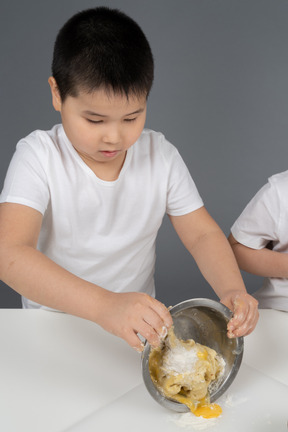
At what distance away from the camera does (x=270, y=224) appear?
4.60 feet

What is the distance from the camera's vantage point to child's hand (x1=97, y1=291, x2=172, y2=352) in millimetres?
903

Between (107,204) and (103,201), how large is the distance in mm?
12

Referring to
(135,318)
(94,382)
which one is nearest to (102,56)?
(135,318)

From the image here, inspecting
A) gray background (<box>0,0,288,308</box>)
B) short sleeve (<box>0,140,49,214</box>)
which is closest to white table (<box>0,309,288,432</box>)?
short sleeve (<box>0,140,49,214</box>)

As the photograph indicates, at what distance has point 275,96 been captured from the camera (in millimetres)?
2391

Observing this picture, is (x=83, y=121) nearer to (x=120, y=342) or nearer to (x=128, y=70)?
(x=128, y=70)

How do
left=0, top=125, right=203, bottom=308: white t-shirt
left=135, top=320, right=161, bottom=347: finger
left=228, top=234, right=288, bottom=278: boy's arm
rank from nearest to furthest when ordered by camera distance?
left=135, top=320, right=161, bottom=347: finger < left=0, top=125, right=203, bottom=308: white t-shirt < left=228, top=234, right=288, bottom=278: boy's arm

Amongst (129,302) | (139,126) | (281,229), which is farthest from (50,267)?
(281,229)

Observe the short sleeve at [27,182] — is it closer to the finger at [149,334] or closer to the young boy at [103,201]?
the young boy at [103,201]

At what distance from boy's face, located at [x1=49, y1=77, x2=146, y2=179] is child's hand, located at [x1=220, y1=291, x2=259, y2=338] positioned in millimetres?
332

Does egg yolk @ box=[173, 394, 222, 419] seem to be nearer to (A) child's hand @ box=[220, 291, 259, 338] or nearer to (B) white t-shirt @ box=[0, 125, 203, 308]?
(A) child's hand @ box=[220, 291, 259, 338]

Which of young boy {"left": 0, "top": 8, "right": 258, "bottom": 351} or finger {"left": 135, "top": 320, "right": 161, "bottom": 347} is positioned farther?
young boy {"left": 0, "top": 8, "right": 258, "bottom": 351}

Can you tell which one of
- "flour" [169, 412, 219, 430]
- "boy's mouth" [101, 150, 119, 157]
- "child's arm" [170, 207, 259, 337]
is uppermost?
"boy's mouth" [101, 150, 119, 157]

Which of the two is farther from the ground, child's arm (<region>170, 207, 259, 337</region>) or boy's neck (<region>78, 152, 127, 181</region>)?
boy's neck (<region>78, 152, 127, 181</region>)
